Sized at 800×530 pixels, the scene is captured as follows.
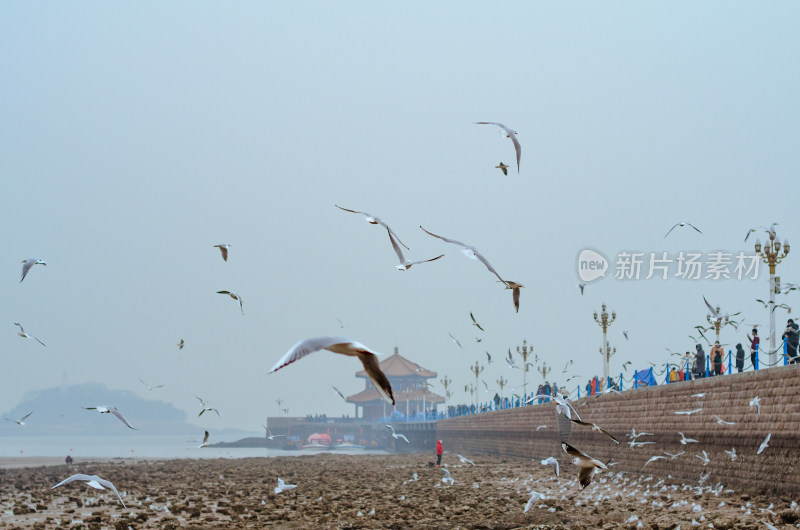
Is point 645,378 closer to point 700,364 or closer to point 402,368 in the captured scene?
point 700,364

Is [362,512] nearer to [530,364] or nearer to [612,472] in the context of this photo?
[612,472]

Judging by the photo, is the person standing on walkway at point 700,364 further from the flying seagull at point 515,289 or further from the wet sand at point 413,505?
the flying seagull at point 515,289

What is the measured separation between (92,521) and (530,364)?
35538 millimetres

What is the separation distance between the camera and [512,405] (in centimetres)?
4216

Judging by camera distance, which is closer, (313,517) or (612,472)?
(313,517)

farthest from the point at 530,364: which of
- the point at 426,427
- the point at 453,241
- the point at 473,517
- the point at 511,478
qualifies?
the point at 453,241

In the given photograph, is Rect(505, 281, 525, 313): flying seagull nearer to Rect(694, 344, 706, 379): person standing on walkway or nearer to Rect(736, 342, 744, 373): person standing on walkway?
Rect(736, 342, 744, 373): person standing on walkway

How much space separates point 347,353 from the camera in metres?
3.84

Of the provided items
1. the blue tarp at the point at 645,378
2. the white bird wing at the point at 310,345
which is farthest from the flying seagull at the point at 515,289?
the blue tarp at the point at 645,378

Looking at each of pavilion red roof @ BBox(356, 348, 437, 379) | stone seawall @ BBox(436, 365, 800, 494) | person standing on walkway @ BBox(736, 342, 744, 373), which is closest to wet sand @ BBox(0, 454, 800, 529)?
stone seawall @ BBox(436, 365, 800, 494)

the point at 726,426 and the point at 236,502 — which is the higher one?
the point at 726,426

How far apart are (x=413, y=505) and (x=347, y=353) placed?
12.9m

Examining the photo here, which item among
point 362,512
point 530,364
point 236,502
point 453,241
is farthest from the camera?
point 530,364

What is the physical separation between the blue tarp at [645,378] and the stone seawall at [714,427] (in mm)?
575
